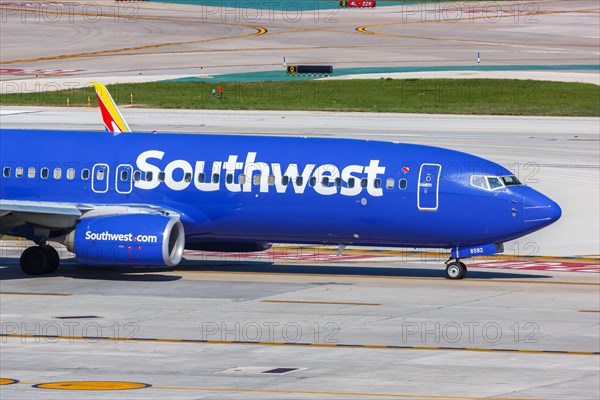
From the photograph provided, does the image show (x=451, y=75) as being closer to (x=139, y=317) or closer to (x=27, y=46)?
(x=27, y=46)

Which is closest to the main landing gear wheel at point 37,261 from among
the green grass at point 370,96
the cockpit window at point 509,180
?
the cockpit window at point 509,180

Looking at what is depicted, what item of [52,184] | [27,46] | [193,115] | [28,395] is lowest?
[28,395]

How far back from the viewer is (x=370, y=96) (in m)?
97.6

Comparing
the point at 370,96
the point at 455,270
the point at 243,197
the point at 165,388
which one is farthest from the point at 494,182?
the point at 370,96

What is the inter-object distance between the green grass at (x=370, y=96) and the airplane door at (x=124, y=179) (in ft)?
160

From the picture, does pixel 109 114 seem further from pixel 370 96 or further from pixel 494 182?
pixel 370 96

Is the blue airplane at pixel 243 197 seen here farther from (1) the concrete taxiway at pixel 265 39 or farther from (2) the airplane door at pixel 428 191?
(1) the concrete taxiway at pixel 265 39

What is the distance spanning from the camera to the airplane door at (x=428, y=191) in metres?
40.8

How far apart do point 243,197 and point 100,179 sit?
4.72 metres

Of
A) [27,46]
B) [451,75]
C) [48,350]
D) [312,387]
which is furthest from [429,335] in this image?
[27,46]

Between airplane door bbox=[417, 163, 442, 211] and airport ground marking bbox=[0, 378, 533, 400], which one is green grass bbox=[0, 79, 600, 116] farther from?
airport ground marking bbox=[0, 378, 533, 400]

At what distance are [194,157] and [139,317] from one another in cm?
804

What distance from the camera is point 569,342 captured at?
3275 centimetres

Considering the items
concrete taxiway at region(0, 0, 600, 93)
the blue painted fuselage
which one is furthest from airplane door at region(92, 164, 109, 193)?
concrete taxiway at region(0, 0, 600, 93)
